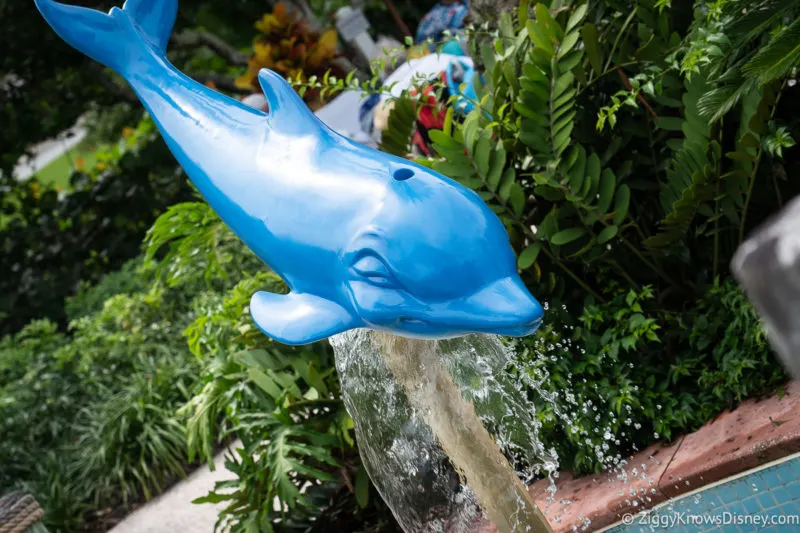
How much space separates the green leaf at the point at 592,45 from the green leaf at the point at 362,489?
5.69 feet

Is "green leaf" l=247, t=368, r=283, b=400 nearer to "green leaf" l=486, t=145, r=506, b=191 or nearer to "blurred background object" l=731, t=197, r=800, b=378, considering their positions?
"green leaf" l=486, t=145, r=506, b=191

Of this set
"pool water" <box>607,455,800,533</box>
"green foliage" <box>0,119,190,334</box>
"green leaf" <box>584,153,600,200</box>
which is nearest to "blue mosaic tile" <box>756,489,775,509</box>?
"pool water" <box>607,455,800,533</box>

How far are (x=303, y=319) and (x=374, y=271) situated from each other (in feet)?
0.72

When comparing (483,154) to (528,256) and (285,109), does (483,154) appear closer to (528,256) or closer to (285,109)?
(528,256)

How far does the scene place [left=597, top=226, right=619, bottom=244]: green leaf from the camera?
10.2ft

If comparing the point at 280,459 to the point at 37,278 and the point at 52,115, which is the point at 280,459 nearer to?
the point at 37,278

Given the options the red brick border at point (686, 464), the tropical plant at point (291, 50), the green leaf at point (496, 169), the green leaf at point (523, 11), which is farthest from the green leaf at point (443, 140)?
the tropical plant at point (291, 50)

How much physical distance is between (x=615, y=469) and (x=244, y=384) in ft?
4.93

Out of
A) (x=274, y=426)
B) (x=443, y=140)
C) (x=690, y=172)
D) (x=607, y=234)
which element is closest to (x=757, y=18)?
(x=690, y=172)

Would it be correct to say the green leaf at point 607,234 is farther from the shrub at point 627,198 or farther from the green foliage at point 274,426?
the green foliage at point 274,426

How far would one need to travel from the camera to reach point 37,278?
9102 mm

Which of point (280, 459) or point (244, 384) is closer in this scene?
point (280, 459)

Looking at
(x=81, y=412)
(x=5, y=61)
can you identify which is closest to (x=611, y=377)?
(x=81, y=412)

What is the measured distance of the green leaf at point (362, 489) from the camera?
10.9 feet
